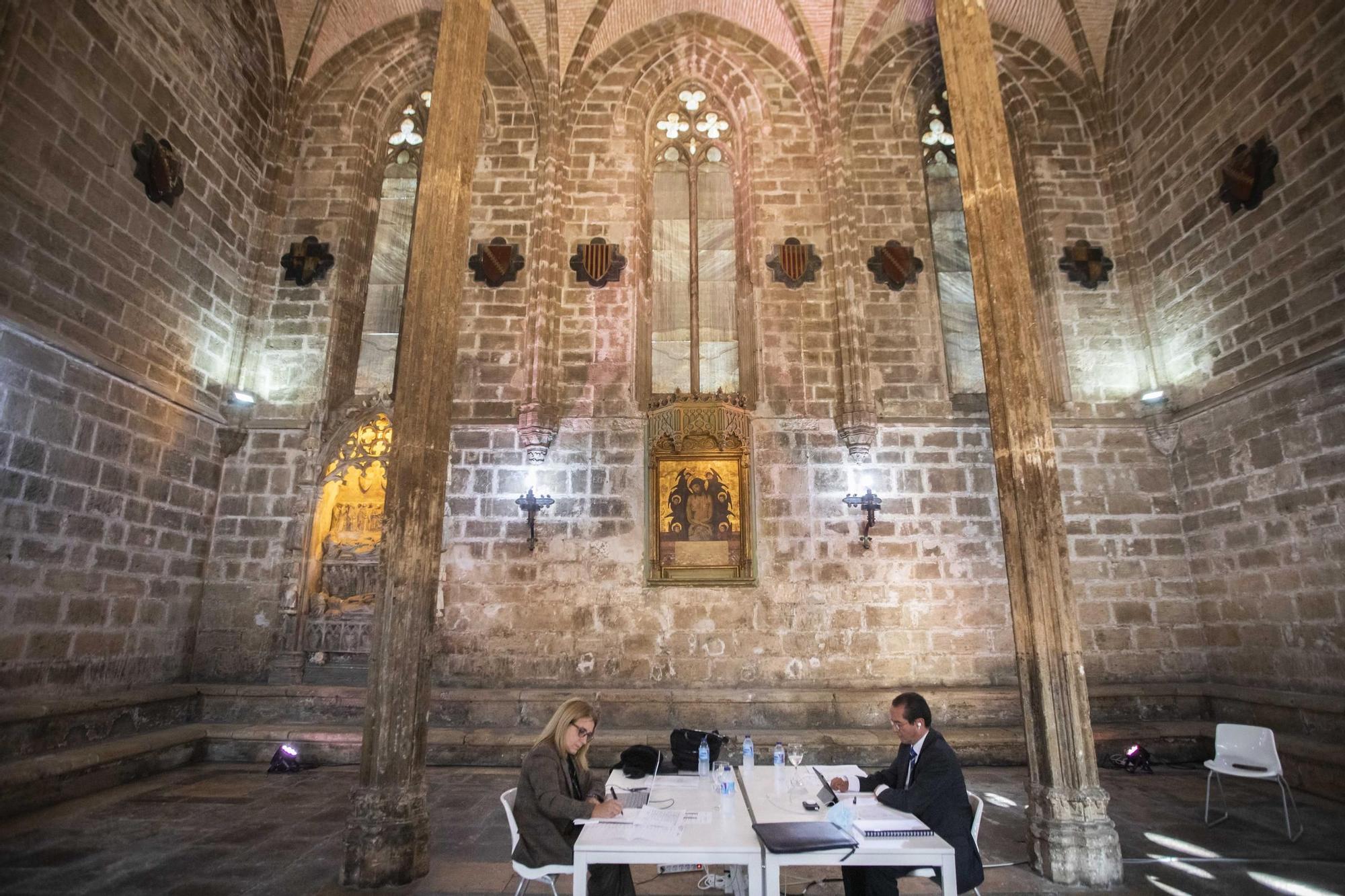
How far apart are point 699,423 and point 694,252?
2910mm

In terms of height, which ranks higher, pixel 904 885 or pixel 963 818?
pixel 963 818

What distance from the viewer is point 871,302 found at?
9008 mm

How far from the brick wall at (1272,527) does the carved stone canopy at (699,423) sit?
562 centimetres

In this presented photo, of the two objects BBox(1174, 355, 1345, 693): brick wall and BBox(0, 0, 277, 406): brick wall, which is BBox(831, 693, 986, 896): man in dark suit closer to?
BBox(1174, 355, 1345, 693): brick wall

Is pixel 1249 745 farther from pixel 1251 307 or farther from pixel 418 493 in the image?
pixel 418 493

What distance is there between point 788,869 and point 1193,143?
9.55 metres

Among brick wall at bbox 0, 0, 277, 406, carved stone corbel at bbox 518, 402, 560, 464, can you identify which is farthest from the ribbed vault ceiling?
carved stone corbel at bbox 518, 402, 560, 464

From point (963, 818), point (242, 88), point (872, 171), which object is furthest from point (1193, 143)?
point (242, 88)

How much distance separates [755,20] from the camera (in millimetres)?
→ 9719

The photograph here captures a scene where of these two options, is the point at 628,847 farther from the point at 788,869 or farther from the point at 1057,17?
the point at 1057,17

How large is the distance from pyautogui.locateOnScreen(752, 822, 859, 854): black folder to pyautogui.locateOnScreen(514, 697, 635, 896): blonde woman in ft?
2.36

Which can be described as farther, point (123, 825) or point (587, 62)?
point (587, 62)

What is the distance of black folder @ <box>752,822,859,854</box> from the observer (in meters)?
2.56

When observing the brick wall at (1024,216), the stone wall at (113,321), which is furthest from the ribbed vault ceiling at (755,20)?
the stone wall at (113,321)
